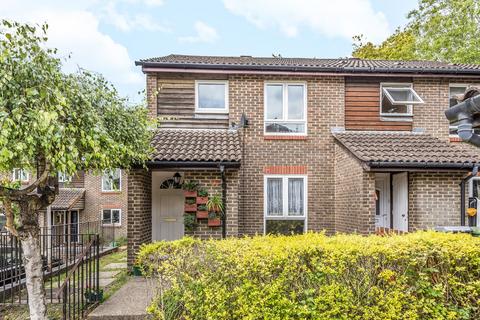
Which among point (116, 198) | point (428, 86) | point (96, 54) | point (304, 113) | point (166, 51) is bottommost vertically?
point (116, 198)

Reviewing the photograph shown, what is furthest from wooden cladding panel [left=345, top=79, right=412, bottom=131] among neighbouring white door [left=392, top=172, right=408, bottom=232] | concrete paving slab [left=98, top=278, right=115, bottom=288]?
concrete paving slab [left=98, top=278, right=115, bottom=288]

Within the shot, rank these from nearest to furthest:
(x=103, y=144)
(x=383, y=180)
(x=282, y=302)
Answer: (x=282, y=302), (x=103, y=144), (x=383, y=180)

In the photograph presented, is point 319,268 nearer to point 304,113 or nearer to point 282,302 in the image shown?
point 282,302

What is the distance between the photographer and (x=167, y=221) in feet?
40.3

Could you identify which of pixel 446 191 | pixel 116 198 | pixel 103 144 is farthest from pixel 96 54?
pixel 446 191

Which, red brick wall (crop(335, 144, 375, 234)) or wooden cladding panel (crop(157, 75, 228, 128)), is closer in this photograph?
red brick wall (crop(335, 144, 375, 234))

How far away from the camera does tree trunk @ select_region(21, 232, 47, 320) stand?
17.5ft

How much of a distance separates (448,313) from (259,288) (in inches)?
109

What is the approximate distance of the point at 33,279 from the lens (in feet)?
17.6

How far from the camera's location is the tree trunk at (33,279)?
5.33 m

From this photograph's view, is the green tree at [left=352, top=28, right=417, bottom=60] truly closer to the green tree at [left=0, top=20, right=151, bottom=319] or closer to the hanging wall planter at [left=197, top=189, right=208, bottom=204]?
the hanging wall planter at [left=197, top=189, right=208, bottom=204]

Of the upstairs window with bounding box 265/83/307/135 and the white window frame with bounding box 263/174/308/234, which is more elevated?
the upstairs window with bounding box 265/83/307/135

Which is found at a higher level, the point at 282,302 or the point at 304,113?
the point at 304,113

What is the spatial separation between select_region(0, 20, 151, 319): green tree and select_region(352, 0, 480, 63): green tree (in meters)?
22.2
